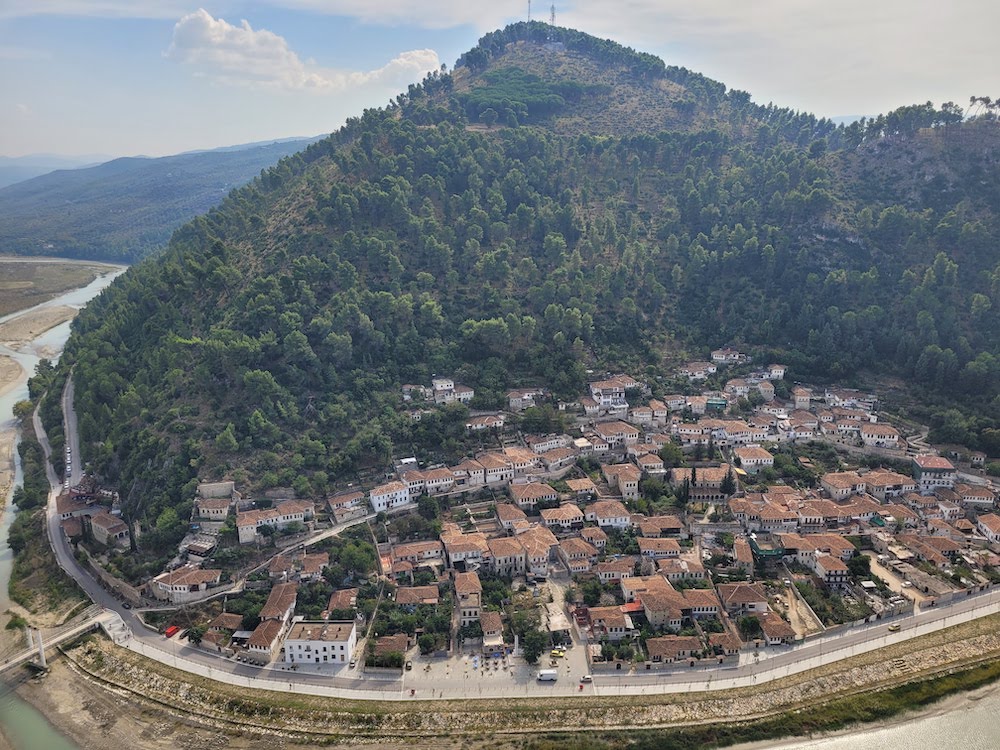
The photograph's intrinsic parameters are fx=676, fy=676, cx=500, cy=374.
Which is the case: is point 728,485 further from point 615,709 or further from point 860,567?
point 615,709

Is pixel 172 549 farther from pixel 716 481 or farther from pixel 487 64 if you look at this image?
pixel 487 64

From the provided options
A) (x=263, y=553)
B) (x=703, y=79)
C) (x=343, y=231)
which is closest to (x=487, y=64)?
(x=703, y=79)

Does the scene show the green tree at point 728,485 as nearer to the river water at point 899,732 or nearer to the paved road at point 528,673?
the paved road at point 528,673

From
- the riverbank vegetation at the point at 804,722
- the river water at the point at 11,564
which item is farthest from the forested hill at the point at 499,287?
the riverbank vegetation at the point at 804,722

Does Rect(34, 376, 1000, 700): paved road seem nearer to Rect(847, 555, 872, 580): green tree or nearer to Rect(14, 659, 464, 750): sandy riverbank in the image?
Rect(14, 659, 464, 750): sandy riverbank

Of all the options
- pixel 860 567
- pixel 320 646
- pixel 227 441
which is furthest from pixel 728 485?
pixel 227 441

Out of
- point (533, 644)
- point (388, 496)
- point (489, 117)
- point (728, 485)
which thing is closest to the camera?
point (533, 644)

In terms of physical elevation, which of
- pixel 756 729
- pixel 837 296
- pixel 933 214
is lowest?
pixel 756 729
